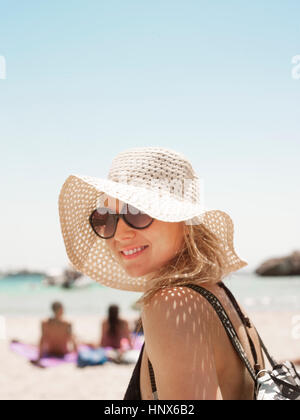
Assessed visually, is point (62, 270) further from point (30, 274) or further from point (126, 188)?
point (126, 188)

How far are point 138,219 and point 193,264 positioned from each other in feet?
0.88

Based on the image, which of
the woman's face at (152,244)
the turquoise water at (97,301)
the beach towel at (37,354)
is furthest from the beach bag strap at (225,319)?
the turquoise water at (97,301)

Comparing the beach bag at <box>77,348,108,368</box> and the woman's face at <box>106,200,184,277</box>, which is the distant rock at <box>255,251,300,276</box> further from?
the woman's face at <box>106,200,184,277</box>

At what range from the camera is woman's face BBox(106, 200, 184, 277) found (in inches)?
58.4

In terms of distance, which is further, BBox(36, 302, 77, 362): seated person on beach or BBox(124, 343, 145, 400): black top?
BBox(36, 302, 77, 362): seated person on beach

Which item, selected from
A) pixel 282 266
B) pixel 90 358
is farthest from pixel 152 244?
pixel 282 266

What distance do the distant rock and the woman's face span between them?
51.5 m

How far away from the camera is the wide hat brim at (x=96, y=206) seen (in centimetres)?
149

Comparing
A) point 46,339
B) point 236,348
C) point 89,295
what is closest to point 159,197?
point 236,348

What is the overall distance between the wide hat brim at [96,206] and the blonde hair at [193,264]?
5cm

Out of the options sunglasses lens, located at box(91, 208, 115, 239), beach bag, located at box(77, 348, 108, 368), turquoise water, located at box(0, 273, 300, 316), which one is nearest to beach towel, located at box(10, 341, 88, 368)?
beach bag, located at box(77, 348, 108, 368)
